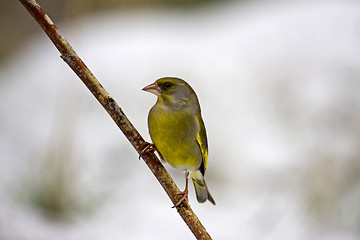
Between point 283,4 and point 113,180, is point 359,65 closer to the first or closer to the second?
point 283,4

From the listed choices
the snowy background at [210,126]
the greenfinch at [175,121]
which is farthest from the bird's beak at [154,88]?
the snowy background at [210,126]

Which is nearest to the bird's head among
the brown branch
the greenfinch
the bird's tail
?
the greenfinch

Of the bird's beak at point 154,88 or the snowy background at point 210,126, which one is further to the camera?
the snowy background at point 210,126

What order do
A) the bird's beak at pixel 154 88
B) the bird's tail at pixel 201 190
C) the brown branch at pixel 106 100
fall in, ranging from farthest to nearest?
the bird's tail at pixel 201 190
the bird's beak at pixel 154 88
the brown branch at pixel 106 100

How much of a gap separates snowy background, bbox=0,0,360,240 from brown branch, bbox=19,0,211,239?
8.85 ft

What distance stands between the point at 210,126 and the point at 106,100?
13.4 feet

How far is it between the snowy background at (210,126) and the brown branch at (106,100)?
270cm

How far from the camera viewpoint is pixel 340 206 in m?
4.50

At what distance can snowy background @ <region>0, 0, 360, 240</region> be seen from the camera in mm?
4461

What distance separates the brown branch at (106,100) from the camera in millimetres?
1519

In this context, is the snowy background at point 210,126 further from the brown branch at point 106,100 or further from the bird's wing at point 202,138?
the brown branch at point 106,100

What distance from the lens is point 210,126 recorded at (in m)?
5.69

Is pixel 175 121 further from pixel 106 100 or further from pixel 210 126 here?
pixel 210 126

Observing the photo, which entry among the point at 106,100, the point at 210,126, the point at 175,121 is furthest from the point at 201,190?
the point at 210,126
